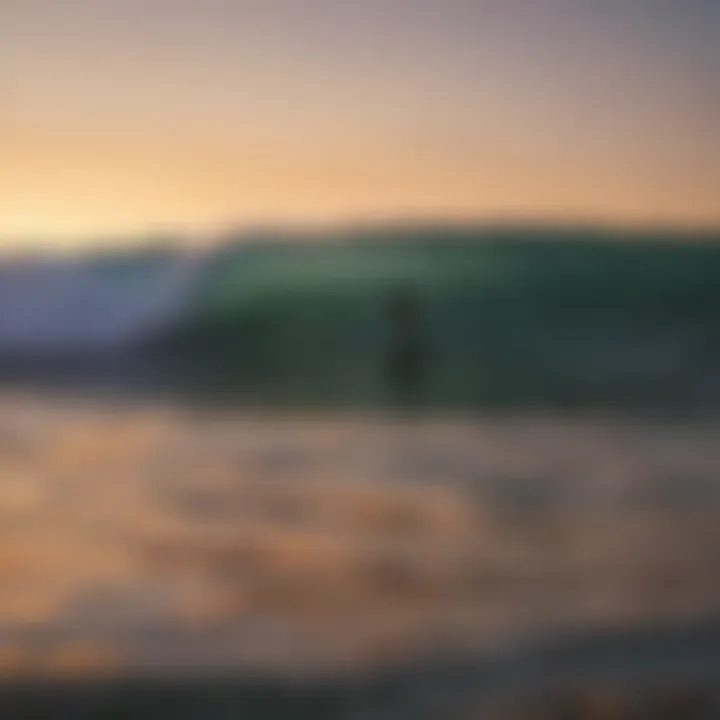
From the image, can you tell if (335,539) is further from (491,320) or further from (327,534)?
(491,320)

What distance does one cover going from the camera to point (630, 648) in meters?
0.96

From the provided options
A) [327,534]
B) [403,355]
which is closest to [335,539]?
[327,534]

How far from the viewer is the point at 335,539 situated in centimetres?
98

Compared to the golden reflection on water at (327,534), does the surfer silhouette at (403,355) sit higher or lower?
higher

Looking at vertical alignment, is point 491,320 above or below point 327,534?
above

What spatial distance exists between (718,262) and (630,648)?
392 mm

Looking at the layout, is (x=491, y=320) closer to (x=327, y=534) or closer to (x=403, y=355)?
(x=403, y=355)

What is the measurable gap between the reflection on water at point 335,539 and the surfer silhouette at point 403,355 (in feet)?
0.12

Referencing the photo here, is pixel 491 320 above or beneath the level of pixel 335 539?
above

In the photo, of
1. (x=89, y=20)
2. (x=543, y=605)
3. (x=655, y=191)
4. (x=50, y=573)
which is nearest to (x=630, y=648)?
(x=543, y=605)

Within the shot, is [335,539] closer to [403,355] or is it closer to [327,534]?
[327,534]

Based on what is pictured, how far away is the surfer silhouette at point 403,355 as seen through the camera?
1.00 metres

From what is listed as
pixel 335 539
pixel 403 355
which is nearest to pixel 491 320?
pixel 403 355

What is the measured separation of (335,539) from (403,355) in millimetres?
195
